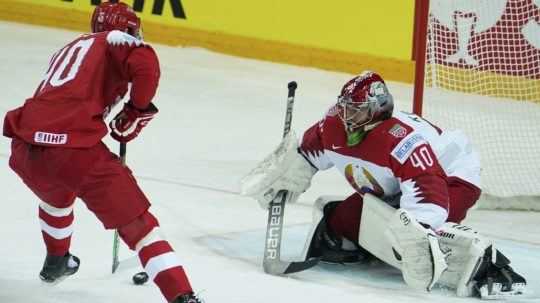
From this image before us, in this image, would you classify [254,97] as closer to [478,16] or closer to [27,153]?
[478,16]

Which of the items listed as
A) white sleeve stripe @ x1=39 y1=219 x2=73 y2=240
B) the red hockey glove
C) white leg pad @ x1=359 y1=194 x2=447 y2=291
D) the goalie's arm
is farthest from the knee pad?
the goalie's arm

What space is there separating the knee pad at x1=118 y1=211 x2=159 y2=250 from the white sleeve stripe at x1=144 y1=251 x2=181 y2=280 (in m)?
0.08

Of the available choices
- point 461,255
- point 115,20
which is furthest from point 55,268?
point 461,255

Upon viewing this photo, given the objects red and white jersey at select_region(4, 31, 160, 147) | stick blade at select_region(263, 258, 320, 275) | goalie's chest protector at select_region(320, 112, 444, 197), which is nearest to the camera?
red and white jersey at select_region(4, 31, 160, 147)

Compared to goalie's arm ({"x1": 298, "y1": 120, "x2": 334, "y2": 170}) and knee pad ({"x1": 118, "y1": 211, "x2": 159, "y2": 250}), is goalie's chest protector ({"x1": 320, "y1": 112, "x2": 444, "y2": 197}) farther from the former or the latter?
knee pad ({"x1": 118, "y1": 211, "x2": 159, "y2": 250})

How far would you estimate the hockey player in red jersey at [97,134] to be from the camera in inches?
154

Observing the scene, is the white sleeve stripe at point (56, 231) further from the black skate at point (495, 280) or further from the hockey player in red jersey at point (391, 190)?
the black skate at point (495, 280)

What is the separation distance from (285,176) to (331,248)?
0.32 metres

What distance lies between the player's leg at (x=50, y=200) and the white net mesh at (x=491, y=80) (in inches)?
102

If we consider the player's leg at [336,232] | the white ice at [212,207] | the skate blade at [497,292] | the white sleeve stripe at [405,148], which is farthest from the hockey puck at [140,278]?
the skate blade at [497,292]

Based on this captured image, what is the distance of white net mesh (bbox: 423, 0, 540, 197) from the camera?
261 inches

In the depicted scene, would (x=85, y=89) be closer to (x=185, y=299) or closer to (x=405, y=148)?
(x=185, y=299)

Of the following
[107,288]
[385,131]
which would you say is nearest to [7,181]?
[107,288]

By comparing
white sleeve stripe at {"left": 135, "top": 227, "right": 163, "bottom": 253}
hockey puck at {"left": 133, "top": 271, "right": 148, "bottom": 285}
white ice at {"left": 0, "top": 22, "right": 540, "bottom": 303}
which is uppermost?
white sleeve stripe at {"left": 135, "top": 227, "right": 163, "bottom": 253}
